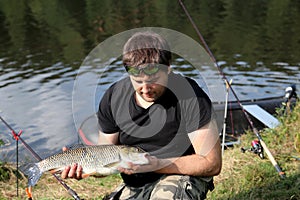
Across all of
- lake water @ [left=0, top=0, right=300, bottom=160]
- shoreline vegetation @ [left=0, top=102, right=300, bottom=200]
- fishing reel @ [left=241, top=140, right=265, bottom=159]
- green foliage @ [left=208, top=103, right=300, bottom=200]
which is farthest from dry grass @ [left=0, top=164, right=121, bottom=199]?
lake water @ [left=0, top=0, right=300, bottom=160]

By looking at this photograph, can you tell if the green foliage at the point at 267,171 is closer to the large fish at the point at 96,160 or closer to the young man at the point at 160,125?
the young man at the point at 160,125

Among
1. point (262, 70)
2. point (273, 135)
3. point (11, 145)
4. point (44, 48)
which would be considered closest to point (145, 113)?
point (273, 135)

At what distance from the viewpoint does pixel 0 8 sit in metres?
22.3

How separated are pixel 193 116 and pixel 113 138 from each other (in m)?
0.67

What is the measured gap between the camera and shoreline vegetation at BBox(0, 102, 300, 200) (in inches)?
155

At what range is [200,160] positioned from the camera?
2861mm

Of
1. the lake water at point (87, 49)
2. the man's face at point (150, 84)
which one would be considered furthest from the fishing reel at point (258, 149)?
the lake water at point (87, 49)

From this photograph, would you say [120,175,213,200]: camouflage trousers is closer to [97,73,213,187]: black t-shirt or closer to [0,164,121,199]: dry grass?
[97,73,213,187]: black t-shirt

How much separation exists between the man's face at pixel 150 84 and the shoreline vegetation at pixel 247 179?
1.38 m

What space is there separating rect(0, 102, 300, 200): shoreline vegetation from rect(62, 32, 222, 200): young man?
946 millimetres

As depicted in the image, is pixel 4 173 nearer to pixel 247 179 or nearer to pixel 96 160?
pixel 247 179

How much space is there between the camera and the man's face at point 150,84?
2917 mm

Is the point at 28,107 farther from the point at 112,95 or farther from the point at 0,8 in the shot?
the point at 0,8

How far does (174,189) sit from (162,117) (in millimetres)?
486
